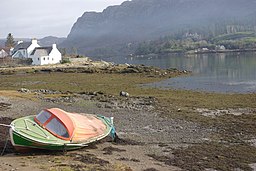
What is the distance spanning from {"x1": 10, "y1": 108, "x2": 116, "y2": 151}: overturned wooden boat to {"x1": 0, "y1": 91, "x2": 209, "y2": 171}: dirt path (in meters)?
0.54

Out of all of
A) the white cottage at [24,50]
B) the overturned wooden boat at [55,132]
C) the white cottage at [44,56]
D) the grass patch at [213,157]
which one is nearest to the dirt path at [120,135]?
the overturned wooden boat at [55,132]

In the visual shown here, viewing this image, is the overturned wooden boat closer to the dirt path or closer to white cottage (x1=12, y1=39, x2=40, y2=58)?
the dirt path

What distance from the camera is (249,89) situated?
49.0 m

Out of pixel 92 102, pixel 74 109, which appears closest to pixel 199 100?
pixel 92 102

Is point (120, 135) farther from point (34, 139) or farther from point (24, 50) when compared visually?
point (24, 50)

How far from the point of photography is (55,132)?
19000mm

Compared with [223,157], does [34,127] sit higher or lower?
higher

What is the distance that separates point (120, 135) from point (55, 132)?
5.85m

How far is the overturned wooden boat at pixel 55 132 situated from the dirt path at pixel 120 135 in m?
0.54

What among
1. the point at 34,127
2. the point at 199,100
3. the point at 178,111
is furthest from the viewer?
the point at 199,100

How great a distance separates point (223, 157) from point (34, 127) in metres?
10.5

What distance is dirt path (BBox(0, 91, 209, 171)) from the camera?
17.1 metres

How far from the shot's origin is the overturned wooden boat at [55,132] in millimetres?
17984

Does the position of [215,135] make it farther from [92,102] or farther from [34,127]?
[92,102]
